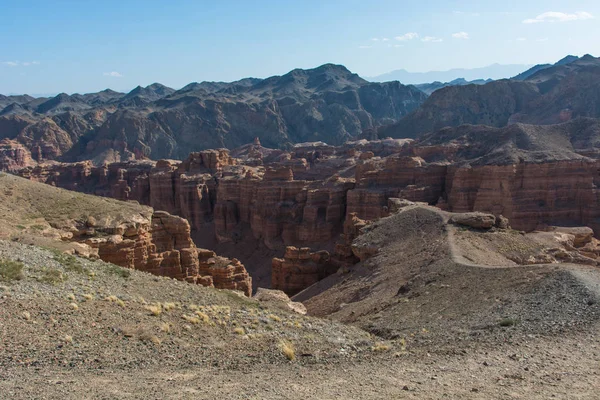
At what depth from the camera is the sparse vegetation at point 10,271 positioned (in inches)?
620

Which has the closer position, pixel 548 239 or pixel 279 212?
pixel 548 239

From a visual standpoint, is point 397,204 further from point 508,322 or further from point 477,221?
point 508,322

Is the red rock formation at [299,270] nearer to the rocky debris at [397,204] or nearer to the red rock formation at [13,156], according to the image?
the rocky debris at [397,204]

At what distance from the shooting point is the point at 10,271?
16.1 metres

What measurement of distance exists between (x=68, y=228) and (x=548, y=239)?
2643 centimetres

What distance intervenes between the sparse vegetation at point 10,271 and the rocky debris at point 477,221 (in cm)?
2450

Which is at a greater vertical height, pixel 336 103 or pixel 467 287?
pixel 336 103

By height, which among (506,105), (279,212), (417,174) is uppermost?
(506,105)

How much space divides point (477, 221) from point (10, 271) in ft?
82.4

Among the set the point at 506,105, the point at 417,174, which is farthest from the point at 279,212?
the point at 506,105

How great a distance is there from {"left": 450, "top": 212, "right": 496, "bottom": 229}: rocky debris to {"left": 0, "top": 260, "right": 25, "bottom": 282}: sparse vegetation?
965 inches

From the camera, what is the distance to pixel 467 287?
76.8 feet

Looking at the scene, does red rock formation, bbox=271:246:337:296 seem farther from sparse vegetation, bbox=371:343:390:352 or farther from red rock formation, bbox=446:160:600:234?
sparse vegetation, bbox=371:343:390:352

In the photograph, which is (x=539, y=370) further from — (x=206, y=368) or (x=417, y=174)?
(x=417, y=174)
